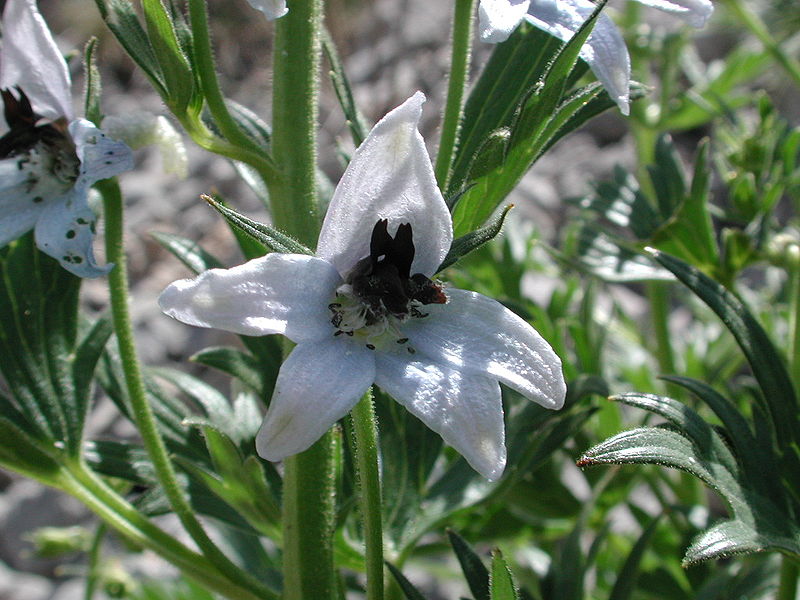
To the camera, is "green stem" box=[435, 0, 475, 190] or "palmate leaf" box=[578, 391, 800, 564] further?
"green stem" box=[435, 0, 475, 190]

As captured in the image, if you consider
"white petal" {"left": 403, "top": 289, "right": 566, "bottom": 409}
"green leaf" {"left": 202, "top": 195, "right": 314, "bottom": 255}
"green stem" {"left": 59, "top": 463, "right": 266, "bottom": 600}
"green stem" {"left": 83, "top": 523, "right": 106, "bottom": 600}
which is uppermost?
"green leaf" {"left": 202, "top": 195, "right": 314, "bottom": 255}

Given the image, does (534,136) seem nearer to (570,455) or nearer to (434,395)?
(434,395)

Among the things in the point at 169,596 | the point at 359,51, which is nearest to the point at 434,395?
the point at 169,596

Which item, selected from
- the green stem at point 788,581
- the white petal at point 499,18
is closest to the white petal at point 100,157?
the white petal at point 499,18

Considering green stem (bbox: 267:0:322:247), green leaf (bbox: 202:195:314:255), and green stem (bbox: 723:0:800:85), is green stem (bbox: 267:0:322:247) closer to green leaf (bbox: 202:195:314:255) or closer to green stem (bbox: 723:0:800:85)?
green leaf (bbox: 202:195:314:255)

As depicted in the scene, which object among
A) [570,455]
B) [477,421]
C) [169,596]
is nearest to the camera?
[477,421]

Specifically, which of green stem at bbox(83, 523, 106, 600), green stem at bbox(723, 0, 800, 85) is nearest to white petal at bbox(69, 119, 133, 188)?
green stem at bbox(83, 523, 106, 600)

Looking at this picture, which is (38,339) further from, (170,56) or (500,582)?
(500,582)
